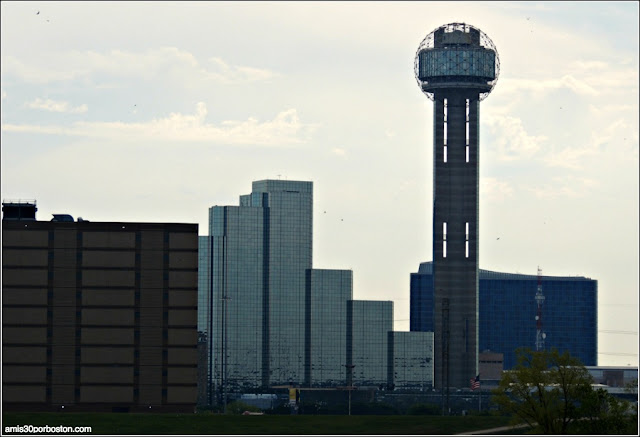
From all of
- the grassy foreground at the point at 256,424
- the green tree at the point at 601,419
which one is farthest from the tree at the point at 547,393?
the grassy foreground at the point at 256,424

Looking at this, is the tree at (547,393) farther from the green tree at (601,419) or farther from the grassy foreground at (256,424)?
the grassy foreground at (256,424)

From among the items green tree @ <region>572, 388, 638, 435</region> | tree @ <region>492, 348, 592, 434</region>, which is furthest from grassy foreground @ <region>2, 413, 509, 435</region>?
green tree @ <region>572, 388, 638, 435</region>

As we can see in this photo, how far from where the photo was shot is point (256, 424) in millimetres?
174875

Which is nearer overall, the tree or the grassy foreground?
the tree

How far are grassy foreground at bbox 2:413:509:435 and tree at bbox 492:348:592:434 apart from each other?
52.0 ft

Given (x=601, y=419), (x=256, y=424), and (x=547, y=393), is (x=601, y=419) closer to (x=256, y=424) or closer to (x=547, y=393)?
(x=547, y=393)

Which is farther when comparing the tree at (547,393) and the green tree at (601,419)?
the tree at (547,393)

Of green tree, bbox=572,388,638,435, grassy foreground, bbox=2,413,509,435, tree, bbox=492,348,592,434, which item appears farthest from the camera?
grassy foreground, bbox=2,413,509,435

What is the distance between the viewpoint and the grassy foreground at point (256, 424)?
6777 inches

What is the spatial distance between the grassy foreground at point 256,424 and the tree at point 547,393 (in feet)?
52.0

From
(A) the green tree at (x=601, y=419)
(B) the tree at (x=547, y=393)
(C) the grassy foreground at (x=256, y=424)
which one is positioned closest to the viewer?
(A) the green tree at (x=601, y=419)

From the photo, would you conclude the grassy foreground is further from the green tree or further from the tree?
the green tree

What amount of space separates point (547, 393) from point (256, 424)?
37978 millimetres

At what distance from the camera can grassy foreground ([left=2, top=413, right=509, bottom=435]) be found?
6777 inches
